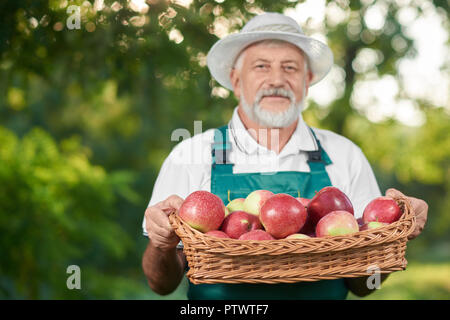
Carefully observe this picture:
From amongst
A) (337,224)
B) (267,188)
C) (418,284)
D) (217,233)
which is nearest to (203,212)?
(217,233)

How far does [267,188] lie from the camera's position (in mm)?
2285

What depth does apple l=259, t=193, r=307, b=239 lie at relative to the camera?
1.67 meters

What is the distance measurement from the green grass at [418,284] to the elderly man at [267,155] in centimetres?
873

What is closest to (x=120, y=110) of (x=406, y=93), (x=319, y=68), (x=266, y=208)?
(x=406, y=93)

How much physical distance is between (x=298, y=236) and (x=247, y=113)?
1084 mm

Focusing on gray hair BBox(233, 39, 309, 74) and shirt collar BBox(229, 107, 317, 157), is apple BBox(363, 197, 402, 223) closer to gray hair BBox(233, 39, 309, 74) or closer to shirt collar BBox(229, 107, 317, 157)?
shirt collar BBox(229, 107, 317, 157)

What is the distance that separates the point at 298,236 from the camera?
161 cm

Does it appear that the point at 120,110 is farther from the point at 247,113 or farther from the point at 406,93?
the point at 247,113

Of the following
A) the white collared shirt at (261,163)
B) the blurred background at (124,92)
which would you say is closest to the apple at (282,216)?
the white collared shirt at (261,163)

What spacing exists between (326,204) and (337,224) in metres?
0.18

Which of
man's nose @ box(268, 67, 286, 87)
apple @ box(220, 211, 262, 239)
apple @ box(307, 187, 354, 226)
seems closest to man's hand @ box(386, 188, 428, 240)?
apple @ box(307, 187, 354, 226)

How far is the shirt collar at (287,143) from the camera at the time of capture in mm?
2453

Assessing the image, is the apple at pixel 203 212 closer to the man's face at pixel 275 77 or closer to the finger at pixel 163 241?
the finger at pixel 163 241

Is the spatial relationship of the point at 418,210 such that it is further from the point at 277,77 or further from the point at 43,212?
the point at 43,212
